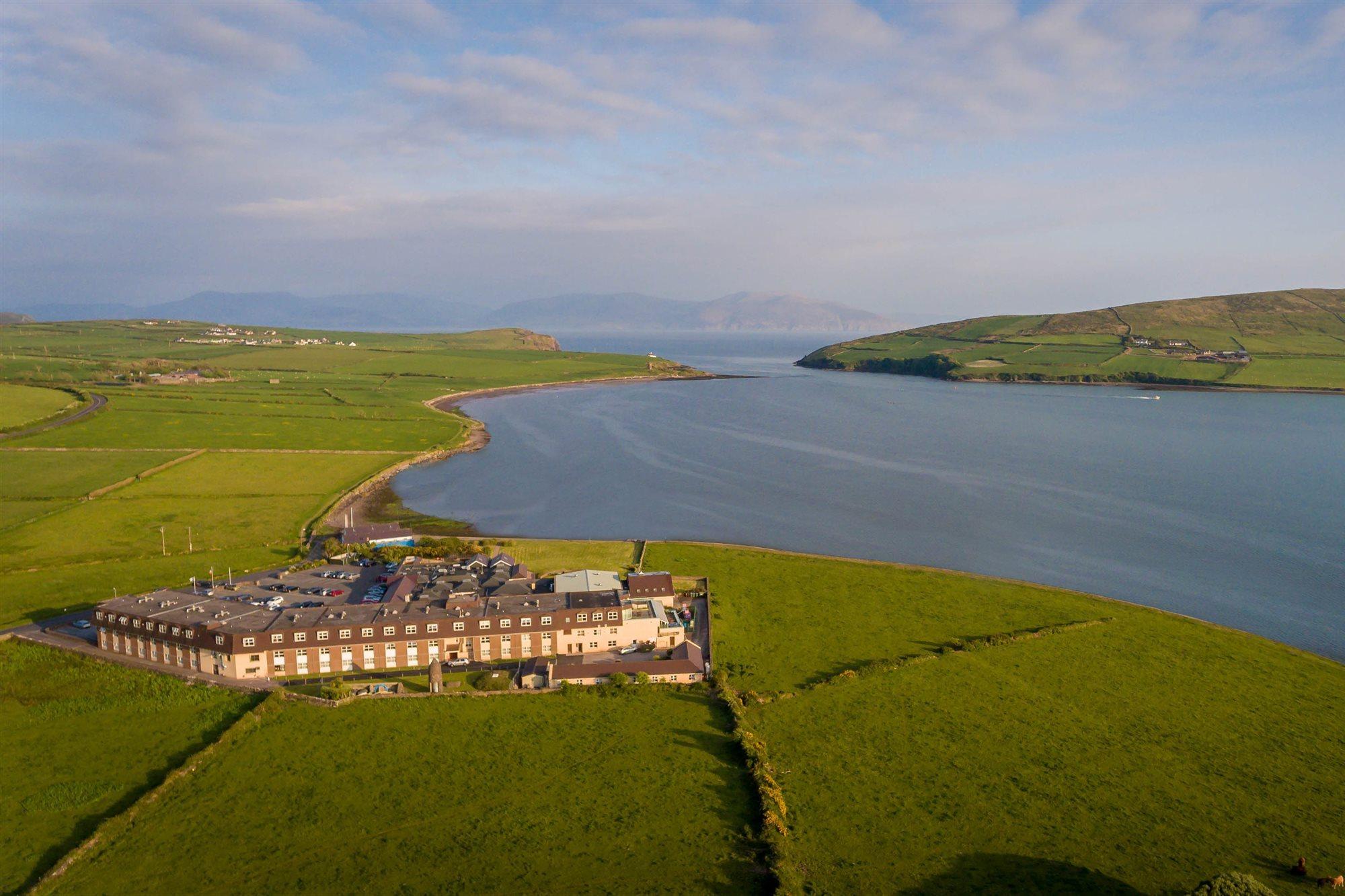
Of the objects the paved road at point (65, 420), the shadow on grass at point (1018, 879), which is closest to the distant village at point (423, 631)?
the shadow on grass at point (1018, 879)

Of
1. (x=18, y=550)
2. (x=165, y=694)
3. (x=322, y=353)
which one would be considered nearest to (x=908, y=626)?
(x=165, y=694)

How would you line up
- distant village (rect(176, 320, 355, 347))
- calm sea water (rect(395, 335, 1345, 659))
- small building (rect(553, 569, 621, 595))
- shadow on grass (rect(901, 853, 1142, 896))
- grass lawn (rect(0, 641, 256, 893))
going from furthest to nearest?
distant village (rect(176, 320, 355, 347)) < calm sea water (rect(395, 335, 1345, 659)) < small building (rect(553, 569, 621, 595)) < grass lawn (rect(0, 641, 256, 893)) < shadow on grass (rect(901, 853, 1142, 896))

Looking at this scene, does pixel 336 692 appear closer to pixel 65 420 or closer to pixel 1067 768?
pixel 1067 768

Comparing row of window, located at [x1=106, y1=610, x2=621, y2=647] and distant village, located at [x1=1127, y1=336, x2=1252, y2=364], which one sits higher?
distant village, located at [x1=1127, y1=336, x2=1252, y2=364]

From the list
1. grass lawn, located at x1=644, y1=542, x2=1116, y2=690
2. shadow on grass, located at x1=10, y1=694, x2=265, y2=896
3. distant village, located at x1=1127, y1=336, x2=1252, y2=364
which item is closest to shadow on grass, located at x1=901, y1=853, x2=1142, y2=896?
grass lawn, located at x1=644, y1=542, x2=1116, y2=690

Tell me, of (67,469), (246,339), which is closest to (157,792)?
(67,469)

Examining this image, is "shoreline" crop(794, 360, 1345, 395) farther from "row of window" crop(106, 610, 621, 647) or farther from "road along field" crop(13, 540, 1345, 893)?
"row of window" crop(106, 610, 621, 647)

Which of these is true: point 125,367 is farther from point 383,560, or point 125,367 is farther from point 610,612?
point 610,612
